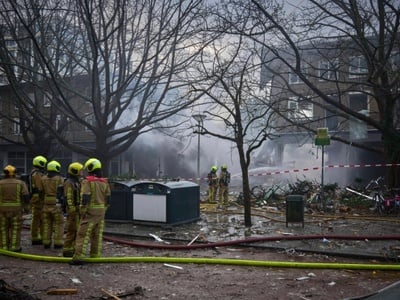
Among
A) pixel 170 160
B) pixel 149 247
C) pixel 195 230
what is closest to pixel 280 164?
pixel 170 160

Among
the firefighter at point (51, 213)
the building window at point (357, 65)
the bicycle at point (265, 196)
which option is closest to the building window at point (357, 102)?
the building window at point (357, 65)

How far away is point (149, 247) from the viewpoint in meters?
8.60

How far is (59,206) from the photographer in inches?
348

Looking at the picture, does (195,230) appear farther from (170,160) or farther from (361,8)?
(170,160)

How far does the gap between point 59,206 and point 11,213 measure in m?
0.90

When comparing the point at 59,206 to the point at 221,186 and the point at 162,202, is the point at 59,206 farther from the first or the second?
the point at 221,186

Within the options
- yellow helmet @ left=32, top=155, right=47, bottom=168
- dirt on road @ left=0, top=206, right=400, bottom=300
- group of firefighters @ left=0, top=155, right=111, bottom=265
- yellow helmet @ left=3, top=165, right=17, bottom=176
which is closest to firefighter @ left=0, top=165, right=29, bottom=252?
group of firefighters @ left=0, top=155, right=111, bottom=265

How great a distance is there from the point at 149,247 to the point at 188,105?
6333 mm

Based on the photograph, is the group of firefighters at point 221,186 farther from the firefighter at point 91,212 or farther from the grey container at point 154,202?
the firefighter at point 91,212

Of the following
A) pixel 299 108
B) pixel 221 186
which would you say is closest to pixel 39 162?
pixel 221 186

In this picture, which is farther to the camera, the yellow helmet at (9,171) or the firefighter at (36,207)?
the firefighter at (36,207)

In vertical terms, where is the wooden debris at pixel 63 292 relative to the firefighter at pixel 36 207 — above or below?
below

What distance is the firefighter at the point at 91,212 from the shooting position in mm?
7219

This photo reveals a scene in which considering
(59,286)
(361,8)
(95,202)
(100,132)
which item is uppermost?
(361,8)
